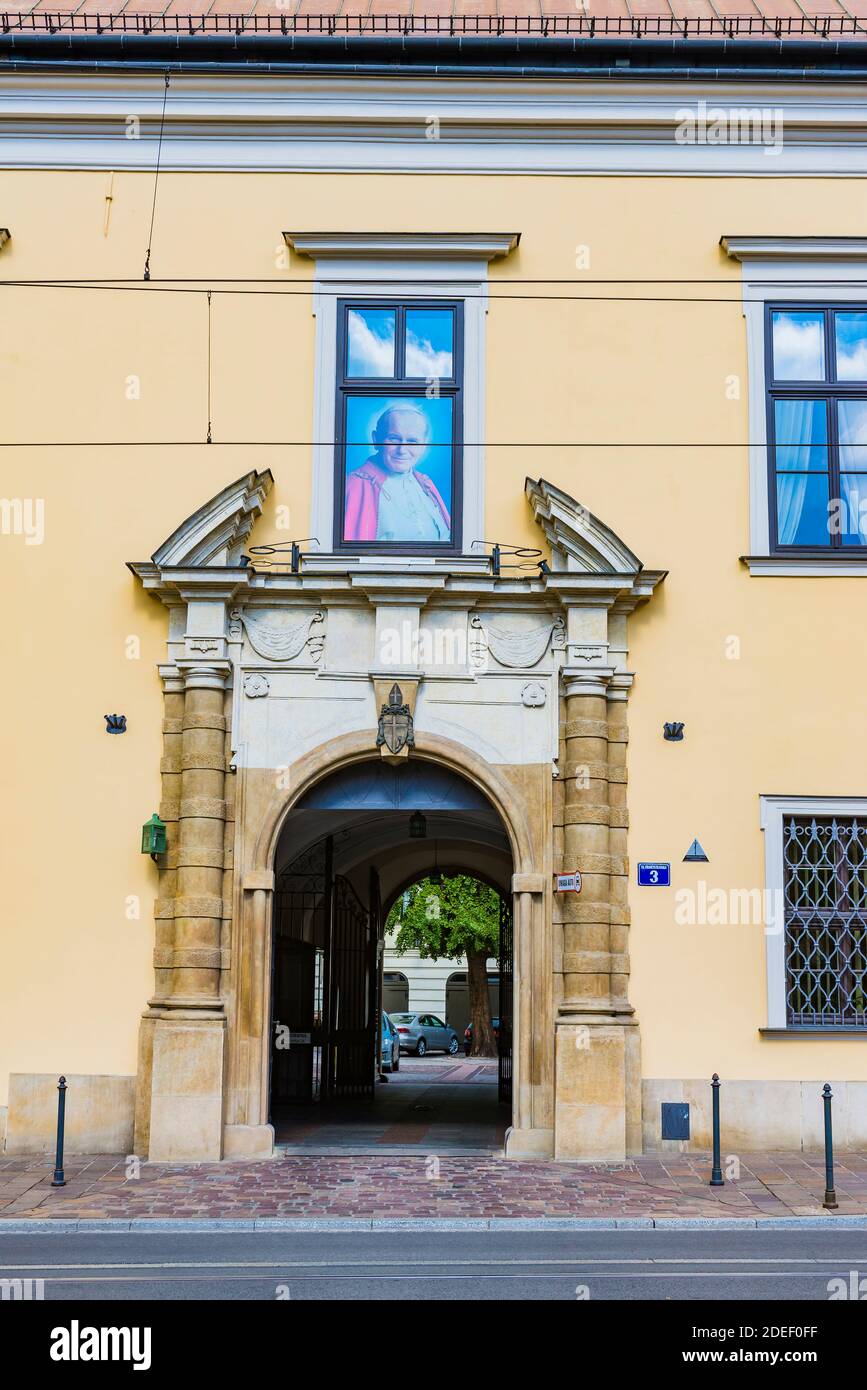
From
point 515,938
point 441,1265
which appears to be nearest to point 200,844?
point 515,938

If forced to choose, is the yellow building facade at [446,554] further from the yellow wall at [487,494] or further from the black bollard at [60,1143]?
the black bollard at [60,1143]

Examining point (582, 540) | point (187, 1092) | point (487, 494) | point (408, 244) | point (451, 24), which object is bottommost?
point (187, 1092)

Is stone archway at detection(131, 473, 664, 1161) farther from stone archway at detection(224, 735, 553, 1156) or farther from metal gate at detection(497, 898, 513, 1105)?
metal gate at detection(497, 898, 513, 1105)

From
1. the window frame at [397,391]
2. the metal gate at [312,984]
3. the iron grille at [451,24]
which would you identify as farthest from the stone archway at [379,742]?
the iron grille at [451,24]

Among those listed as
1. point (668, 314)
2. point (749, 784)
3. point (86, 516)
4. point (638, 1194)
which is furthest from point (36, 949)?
point (668, 314)

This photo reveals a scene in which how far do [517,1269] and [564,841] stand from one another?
18.7 feet

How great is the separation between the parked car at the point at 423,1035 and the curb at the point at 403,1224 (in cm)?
2876

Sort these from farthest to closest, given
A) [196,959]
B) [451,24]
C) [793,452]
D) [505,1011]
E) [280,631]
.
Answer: [505,1011]
[451,24]
[793,452]
[280,631]
[196,959]

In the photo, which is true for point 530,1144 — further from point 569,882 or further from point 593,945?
point 569,882

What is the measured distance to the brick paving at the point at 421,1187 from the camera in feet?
37.8

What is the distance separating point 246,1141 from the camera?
13.9 metres

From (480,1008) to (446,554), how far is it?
27263 millimetres

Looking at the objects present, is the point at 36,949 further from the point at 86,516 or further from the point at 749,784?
the point at 749,784

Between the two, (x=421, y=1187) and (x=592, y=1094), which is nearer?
(x=421, y=1187)
